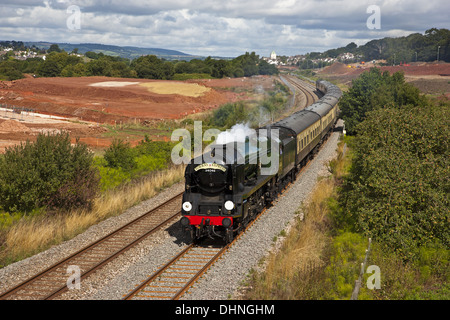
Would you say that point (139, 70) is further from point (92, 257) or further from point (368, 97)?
point (92, 257)

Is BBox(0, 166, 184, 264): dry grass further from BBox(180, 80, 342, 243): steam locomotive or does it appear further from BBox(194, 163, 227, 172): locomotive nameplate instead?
BBox(194, 163, 227, 172): locomotive nameplate

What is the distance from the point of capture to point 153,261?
14070mm

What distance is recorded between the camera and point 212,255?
14586 millimetres

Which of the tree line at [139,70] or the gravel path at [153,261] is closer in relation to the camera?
the gravel path at [153,261]

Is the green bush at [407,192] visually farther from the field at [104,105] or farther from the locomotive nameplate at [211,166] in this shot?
the field at [104,105]

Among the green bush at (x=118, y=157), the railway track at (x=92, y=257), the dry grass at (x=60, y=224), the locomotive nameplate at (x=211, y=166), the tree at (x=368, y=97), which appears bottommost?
the railway track at (x=92, y=257)

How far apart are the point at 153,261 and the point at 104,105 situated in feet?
188

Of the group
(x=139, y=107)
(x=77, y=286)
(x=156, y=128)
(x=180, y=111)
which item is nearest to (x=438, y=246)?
(x=77, y=286)

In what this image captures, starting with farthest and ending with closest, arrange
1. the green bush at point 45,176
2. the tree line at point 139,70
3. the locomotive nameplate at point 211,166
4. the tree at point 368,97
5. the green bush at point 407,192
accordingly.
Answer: the tree line at point 139,70 → the tree at point 368,97 → the green bush at point 45,176 → the locomotive nameplate at point 211,166 → the green bush at point 407,192

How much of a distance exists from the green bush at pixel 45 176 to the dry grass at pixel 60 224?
0.70 meters

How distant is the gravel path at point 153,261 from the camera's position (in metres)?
12.0

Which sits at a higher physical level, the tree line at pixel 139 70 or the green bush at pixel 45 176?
the tree line at pixel 139 70

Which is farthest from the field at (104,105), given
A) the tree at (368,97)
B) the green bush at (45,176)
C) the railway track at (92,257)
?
the railway track at (92,257)

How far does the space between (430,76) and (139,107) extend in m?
84.2
